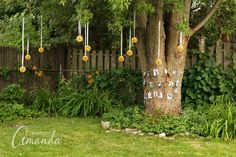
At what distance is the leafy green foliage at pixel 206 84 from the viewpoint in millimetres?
9078

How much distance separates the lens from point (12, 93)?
33.9 ft

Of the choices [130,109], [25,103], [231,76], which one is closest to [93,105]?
[130,109]

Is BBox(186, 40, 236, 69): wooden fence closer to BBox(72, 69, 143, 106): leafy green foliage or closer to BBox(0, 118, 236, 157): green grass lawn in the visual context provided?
BBox(72, 69, 143, 106): leafy green foliage

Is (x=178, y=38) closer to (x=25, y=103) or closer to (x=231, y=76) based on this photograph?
(x=231, y=76)

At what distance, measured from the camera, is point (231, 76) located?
9.34 metres

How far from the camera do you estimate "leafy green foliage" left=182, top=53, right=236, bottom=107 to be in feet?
29.8

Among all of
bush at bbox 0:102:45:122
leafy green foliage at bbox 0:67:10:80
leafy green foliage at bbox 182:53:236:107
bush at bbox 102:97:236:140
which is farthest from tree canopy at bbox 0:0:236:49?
bush at bbox 0:102:45:122

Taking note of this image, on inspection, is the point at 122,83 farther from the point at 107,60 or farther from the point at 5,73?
the point at 5,73

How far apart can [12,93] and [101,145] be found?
457cm

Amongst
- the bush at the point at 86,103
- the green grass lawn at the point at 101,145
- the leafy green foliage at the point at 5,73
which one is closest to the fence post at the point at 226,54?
the bush at the point at 86,103

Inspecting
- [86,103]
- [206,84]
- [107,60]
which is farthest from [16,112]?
[206,84]

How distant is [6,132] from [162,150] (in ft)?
9.10

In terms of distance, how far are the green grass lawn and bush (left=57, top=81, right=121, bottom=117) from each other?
1.36m

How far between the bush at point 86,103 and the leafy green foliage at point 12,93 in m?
1.20
